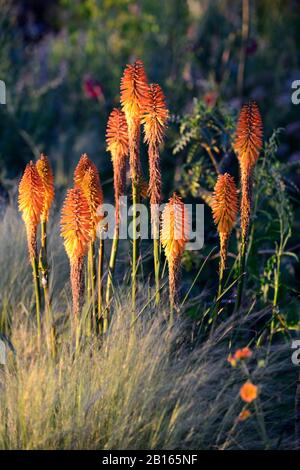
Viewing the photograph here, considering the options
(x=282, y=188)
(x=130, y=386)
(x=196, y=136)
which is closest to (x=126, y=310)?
(x=130, y=386)

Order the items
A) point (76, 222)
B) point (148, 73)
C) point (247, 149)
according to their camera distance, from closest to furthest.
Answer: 1. point (76, 222)
2. point (247, 149)
3. point (148, 73)

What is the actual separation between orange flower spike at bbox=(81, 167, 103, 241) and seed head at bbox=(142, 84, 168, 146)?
21 cm

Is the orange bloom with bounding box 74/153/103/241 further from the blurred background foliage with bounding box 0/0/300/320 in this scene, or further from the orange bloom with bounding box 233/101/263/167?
the blurred background foliage with bounding box 0/0/300/320

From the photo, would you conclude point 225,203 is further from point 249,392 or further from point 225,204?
point 249,392

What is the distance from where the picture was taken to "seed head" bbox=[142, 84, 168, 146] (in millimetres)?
2682

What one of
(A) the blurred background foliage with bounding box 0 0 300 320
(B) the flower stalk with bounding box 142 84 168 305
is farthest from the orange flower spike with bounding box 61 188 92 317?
(A) the blurred background foliage with bounding box 0 0 300 320

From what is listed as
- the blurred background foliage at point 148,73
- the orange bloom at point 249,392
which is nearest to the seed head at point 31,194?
the orange bloom at point 249,392

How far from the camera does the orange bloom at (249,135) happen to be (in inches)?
108

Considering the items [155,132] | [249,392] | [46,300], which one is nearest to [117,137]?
[155,132]

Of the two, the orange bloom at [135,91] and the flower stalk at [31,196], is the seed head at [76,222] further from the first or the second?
the orange bloom at [135,91]

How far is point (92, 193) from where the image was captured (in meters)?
2.68

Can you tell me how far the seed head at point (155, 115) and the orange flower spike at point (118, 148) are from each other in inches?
5.2

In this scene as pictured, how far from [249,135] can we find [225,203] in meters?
0.25
